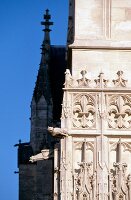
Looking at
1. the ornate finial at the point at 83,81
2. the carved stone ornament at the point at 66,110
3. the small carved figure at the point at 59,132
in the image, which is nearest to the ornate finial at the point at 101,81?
the ornate finial at the point at 83,81

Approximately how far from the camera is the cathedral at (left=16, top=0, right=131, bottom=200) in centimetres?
2166

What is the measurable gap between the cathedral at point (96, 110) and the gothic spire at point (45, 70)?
70.4ft

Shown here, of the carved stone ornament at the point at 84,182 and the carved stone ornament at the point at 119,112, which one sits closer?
the carved stone ornament at the point at 84,182

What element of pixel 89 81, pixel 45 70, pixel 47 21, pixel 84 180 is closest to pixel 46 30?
pixel 47 21

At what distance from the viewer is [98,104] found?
2211cm

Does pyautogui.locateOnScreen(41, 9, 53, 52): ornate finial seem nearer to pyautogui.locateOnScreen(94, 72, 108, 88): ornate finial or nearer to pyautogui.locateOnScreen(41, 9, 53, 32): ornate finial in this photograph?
pyautogui.locateOnScreen(41, 9, 53, 32): ornate finial

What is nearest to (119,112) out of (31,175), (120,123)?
(120,123)

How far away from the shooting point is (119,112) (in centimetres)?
2214

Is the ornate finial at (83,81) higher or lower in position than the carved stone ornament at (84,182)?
higher

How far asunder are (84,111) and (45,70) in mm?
24103

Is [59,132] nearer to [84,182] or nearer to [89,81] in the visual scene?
[84,182]

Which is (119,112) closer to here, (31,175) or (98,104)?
(98,104)

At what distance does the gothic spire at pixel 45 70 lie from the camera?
146 feet

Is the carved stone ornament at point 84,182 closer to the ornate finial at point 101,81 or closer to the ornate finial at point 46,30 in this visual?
the ornate finial at point 101,81
